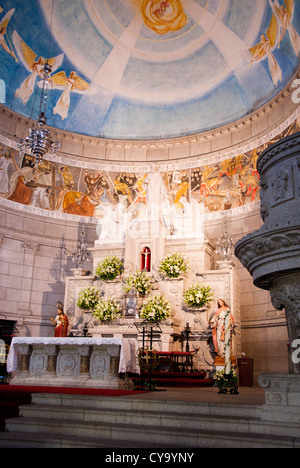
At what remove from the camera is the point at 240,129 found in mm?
20516

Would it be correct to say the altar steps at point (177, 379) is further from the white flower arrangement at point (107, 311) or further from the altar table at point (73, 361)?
the white flower arrangement at point (107, 311)

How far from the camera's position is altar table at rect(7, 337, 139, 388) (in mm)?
9641

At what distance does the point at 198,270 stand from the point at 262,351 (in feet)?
13.2

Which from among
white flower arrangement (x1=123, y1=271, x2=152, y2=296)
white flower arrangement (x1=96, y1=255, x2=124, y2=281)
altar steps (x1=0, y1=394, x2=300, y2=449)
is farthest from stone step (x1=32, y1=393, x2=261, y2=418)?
white flower arrangement (x1=96, y1=255, x2=124, y2=281)

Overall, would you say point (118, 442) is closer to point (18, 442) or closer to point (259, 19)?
point (18, 442)

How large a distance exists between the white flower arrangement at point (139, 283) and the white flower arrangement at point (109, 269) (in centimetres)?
82

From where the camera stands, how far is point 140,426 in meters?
6.07

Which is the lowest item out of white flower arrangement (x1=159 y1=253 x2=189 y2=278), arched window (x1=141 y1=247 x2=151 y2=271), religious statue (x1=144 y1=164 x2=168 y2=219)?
white flower arrangement (x1=159 y1=253 x2=189 y2=278)

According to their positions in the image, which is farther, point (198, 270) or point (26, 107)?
point (26, 107)

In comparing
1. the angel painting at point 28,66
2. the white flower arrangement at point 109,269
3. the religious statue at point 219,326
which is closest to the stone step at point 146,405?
the religious statue at point 219,326

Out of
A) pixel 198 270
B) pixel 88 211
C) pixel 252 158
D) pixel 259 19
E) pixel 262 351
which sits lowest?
pixel 262 351

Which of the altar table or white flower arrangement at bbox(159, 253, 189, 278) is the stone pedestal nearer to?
the altar table

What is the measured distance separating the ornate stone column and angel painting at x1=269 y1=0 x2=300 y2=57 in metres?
12.9
